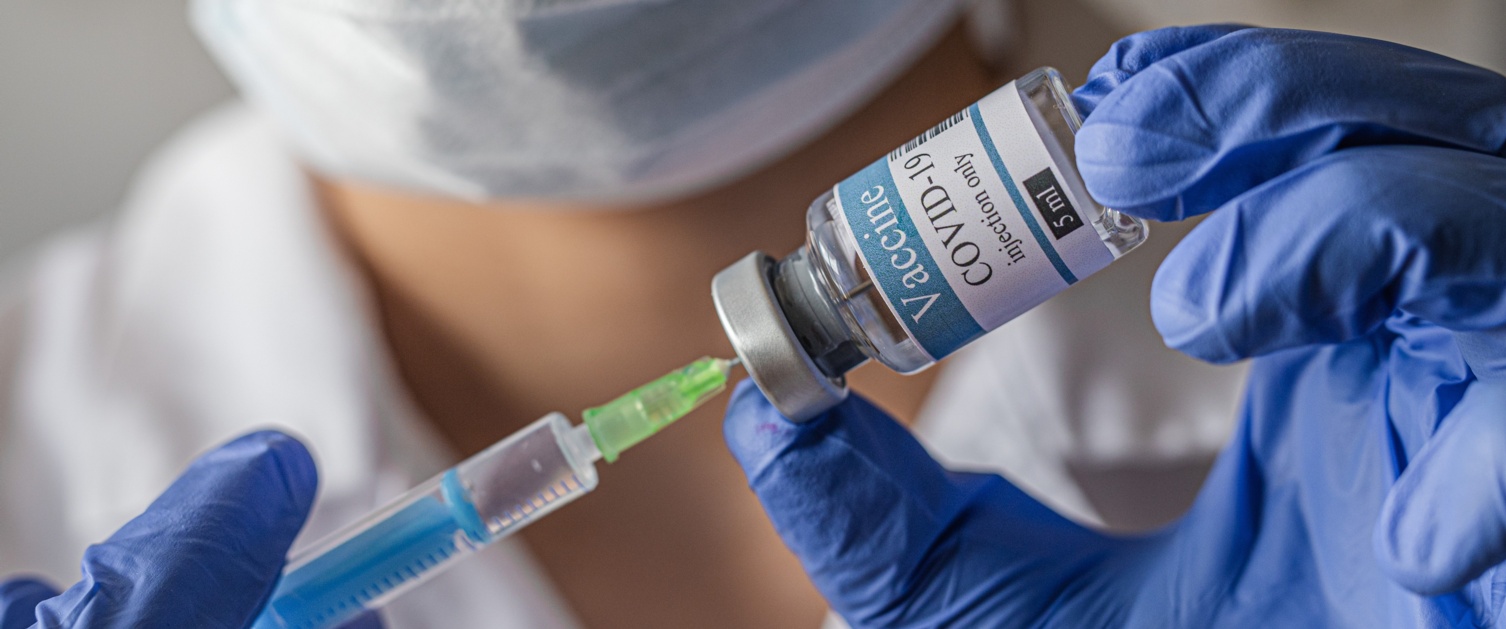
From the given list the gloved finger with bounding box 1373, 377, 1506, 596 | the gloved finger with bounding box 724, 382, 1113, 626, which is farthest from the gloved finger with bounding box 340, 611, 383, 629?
the gloved finger with bounding box 1373, 377, 1506, 596

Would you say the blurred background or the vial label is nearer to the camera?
the vial label

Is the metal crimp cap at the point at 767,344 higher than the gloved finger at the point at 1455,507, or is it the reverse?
the metal crimp cap at the point at 767,344

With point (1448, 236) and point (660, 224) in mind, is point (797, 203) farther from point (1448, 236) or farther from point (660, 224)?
point (1448, 236)

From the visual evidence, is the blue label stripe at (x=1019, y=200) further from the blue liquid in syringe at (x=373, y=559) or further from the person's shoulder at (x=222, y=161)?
the person's shoulder at (x=222, y=161)

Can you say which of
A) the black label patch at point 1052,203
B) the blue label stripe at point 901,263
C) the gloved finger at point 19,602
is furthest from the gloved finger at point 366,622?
the black label patch at point 1052,203

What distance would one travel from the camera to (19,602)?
2.77 ft

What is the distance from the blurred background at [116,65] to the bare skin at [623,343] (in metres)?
0.59

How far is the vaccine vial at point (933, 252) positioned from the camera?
0.63 meters

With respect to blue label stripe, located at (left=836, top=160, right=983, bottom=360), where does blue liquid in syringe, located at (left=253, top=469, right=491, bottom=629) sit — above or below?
below

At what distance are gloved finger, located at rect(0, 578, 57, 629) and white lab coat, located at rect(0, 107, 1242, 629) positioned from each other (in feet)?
1.02

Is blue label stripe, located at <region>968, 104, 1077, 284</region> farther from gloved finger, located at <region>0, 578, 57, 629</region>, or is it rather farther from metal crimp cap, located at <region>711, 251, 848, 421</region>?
gloved finger, located at <region>0, 578, 57, 629</region>

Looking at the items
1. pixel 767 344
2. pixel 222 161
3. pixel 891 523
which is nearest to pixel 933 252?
pixel 767 344

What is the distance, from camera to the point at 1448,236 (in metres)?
0.56

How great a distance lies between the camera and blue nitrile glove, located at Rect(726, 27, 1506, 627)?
1.89 feet
